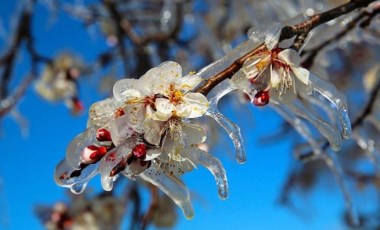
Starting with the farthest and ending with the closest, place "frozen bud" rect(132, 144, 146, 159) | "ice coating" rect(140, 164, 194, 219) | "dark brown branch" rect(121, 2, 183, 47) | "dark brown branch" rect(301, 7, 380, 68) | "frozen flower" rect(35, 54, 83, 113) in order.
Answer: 1. "frozen flower" rect(35, 54, 83, 113)
2. "dark brown branch" rect(121, 2, 183, 47)
3. "dark brown branch" rect(301, 7, 380, 68)
4. "ice coating" rect(140, 164, 194, 219)
5. "frozen bud" rect(132, 144, 146, 159)

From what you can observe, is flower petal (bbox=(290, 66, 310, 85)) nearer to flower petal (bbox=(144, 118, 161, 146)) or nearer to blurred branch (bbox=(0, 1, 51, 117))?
flower petal (bbox=(144, 118, 161, 146))

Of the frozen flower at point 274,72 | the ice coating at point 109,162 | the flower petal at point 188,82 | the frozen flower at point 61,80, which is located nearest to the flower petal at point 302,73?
the frozen flower at point 274,72

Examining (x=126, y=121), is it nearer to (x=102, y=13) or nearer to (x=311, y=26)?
(x=311, y=26)

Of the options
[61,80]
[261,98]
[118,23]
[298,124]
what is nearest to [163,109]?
[261,98]

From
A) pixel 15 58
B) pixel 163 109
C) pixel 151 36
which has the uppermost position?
pixel 15 58

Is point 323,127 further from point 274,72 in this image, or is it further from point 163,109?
point 163,109

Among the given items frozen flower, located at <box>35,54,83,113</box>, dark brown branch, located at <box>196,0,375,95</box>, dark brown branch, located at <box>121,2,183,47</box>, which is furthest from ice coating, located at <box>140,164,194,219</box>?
frozen flower, located at <box>35,54,83,113</box>
